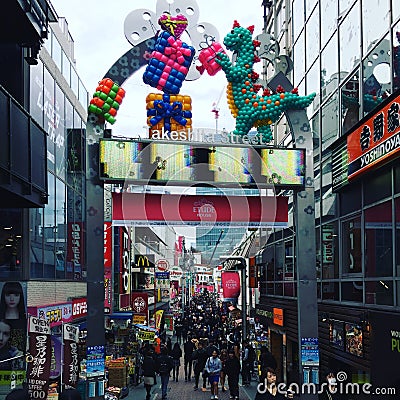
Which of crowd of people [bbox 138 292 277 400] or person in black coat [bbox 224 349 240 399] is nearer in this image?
person in black coat [bbox 224 349 240 399]

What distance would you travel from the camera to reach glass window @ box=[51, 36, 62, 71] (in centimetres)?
2041

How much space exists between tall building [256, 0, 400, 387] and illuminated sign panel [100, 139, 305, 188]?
1.48m

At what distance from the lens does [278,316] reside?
2191 centimetres

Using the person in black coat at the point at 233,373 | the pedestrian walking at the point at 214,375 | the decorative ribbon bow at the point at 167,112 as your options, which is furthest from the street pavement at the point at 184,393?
the decorative ribbon bow at the point at 167,112

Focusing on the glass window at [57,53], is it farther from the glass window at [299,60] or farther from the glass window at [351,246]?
the glass window at [351,246]

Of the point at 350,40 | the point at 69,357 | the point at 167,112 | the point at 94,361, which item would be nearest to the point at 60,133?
the point at 167,112

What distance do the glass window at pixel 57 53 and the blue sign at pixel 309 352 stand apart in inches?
475

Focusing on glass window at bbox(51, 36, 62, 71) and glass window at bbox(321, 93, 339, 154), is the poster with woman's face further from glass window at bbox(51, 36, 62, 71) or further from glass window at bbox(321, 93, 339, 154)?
glass window at bbox(321, 93, 339, 154)

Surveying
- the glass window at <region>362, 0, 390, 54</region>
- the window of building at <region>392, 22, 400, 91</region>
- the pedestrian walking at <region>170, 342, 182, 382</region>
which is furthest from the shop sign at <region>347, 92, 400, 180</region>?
the pedestrian walking at <region>170, 342, 182, 382</region>

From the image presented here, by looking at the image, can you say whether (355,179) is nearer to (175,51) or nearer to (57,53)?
(175,51)

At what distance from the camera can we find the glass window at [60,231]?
66.7 feet

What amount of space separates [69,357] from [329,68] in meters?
10.1

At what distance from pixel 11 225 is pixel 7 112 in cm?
472

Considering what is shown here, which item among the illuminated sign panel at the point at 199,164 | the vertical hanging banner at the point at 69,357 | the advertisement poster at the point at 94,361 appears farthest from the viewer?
the illuminated sign panel at the point at 199,164
